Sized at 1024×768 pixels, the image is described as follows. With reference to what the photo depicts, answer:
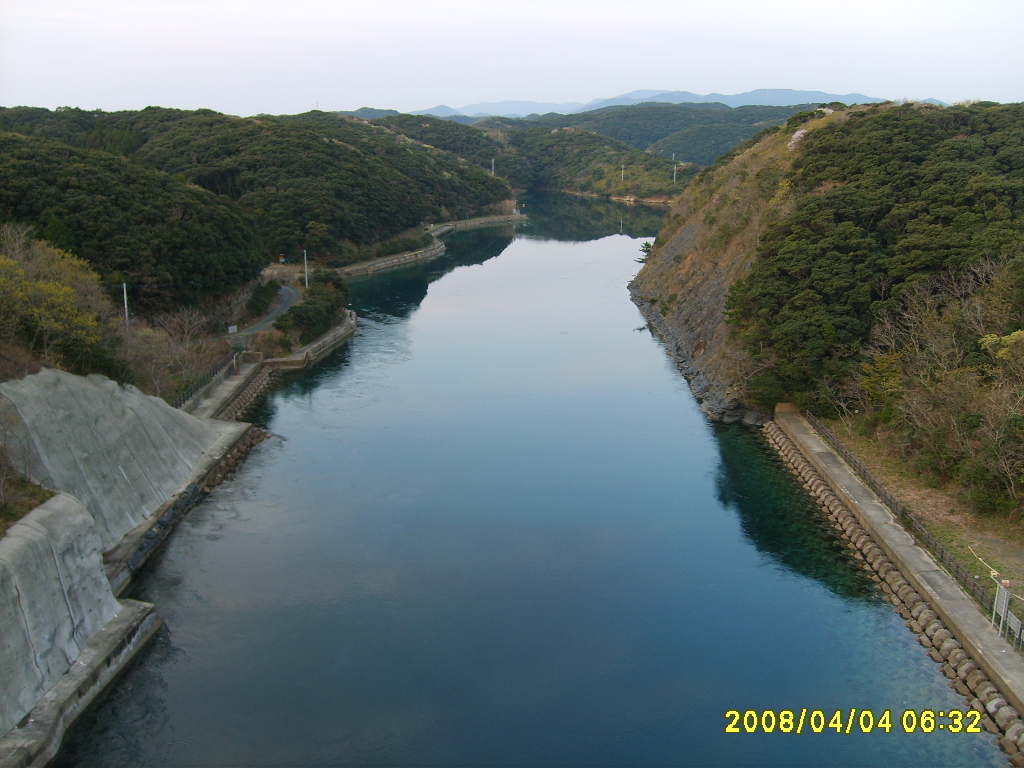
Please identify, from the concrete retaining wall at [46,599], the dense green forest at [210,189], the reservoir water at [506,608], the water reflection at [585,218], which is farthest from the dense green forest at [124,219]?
the water reflection at [585,218]

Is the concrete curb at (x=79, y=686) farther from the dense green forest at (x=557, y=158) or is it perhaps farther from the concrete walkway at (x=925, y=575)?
the dense green forest at (x=557, y=158)

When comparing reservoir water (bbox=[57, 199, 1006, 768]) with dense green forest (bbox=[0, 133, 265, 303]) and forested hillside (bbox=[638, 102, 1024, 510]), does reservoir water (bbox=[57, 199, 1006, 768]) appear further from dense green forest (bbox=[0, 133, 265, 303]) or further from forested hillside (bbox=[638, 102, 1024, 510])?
dense green forest (bbox=[0, 133, 265, 303])

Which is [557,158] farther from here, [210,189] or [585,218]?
[210,189]

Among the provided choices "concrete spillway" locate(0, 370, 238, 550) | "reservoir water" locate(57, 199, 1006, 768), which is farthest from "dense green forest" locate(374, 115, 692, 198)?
"concrete spillway" locate(0, 370, 238, 550)

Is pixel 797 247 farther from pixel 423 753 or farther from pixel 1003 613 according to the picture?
pixel 423 753

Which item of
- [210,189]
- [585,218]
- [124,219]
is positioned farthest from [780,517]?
[585,218]
